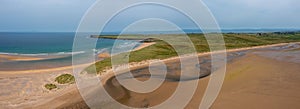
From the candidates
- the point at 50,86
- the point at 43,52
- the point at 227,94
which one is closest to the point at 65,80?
the point at 50,86

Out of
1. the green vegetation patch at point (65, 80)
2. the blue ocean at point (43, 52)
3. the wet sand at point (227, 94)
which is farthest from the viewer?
the blue ocean at point (43, 52)

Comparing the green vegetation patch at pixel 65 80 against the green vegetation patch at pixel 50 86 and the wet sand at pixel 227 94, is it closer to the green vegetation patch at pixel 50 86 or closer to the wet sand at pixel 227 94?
the green vegetation patch at pixel 50 86

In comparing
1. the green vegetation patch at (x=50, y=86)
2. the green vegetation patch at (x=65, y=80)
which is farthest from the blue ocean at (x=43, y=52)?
the green vegetation patch at (x=50, y=86)

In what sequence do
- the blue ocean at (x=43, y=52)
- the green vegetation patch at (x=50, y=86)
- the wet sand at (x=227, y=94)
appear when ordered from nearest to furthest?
1. the wet sand at (x=227, y=94)
2. the green vegetation patch at (x=50, y=86)
3. the blue ocean at (x=43, y=52)

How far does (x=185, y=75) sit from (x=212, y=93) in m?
5.58

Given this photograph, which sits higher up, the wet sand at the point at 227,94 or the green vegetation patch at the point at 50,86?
the green vegetation patch at the point at 50,86

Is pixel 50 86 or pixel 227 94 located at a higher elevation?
Answer: pixel 50 86

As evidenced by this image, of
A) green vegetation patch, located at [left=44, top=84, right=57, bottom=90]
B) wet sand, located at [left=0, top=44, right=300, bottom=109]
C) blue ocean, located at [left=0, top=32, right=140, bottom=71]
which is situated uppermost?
blue ocean, located at [left=0, top=32, right=140, bottom=71]

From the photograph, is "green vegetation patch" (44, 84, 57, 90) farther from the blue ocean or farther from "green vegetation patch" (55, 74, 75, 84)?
the blue ocean

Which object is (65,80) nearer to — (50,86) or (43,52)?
(50,86)

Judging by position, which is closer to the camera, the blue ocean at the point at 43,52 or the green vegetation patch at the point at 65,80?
the green vegetation patch at the point at 65,80

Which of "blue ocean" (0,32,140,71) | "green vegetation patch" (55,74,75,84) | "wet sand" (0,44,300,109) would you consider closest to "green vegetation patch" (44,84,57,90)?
"wet sand" (0,44,300,109)

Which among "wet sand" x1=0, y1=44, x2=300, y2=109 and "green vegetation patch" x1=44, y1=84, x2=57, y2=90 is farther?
"green vegetation patch" x1=44, y1=84, x2=57, y2=90

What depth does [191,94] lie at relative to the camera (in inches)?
543
